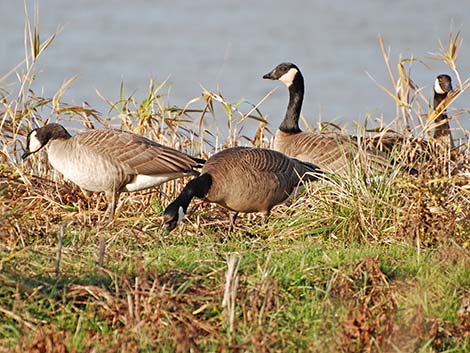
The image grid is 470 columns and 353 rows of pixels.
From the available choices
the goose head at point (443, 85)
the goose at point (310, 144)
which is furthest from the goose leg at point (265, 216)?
the goose head at point (443, 85)

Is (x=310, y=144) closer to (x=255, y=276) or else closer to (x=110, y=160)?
(x=110, y=160)

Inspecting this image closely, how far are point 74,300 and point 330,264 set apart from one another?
1654 mm

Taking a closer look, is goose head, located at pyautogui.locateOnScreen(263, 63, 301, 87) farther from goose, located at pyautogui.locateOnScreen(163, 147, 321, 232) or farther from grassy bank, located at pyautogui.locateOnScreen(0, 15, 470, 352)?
grassy bank, located at pyautogui.locateOnScreen(0, 15, 470, 352)

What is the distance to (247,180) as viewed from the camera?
8.02 m

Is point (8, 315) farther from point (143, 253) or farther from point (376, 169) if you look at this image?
point (376, 169)

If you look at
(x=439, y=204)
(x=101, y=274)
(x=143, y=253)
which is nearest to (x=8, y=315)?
(x=101, y=274)

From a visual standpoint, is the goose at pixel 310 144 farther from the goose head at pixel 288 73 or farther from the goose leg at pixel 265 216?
the goose leg at pixel 265 216

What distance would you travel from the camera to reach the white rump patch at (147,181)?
8.31 metres

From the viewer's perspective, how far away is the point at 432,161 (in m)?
8.58

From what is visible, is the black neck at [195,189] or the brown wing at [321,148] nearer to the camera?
the black neck at [195,189]

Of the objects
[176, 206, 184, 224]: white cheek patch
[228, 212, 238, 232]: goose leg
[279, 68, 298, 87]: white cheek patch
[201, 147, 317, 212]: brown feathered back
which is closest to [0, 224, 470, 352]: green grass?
[176, 206, 184, 224]: white cheek patch

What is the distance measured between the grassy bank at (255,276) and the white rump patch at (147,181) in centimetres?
29

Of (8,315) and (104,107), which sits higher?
(8,315)

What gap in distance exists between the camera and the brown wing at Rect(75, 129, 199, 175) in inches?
324
